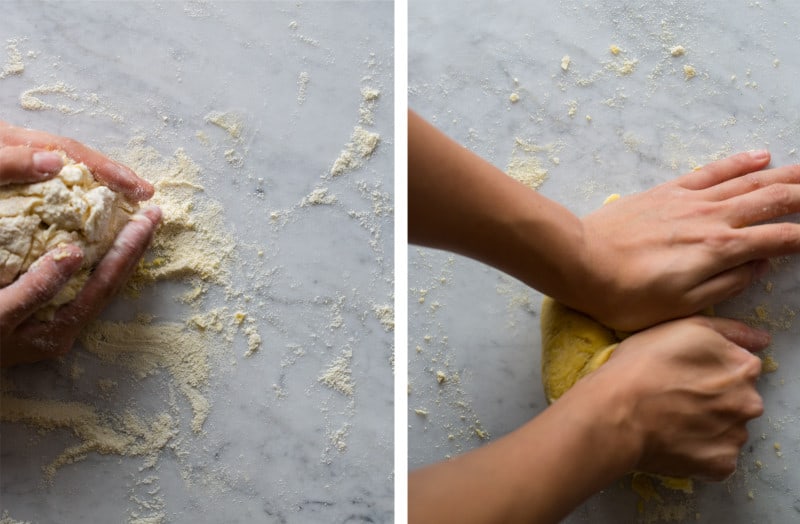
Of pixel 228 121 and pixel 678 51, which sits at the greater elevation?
pixel 678 51

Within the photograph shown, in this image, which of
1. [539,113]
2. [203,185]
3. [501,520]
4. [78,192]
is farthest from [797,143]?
[78,192]

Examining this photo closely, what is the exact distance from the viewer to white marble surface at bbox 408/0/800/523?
3.16 ft

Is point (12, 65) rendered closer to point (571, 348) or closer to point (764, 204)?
point (571, 348)

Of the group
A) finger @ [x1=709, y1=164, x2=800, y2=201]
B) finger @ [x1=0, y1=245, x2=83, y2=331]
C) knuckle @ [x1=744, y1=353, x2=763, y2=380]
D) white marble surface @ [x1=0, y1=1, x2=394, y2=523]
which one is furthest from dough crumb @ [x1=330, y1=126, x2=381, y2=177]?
knuckle @ [x1=744, y1=353, x2=763, y2=380]

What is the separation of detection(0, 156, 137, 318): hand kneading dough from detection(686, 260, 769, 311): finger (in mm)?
790

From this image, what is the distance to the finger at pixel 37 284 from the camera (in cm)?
87

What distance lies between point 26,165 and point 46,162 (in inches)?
0.9

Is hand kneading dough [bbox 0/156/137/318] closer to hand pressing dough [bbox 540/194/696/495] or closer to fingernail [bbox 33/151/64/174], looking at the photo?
fingernail [bbox 33/151/64/174]

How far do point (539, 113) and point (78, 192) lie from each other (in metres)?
0.65

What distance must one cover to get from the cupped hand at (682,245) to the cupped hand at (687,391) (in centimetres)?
4

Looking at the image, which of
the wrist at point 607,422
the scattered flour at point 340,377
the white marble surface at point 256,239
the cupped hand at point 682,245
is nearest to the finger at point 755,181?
the cupped hand at point 682,245

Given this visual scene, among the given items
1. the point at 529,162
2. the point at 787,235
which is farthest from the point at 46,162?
the point at 787,235

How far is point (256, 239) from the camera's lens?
1020 mm

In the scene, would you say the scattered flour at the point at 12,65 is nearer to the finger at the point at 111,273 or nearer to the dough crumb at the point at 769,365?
the finger at the point at 111,273
